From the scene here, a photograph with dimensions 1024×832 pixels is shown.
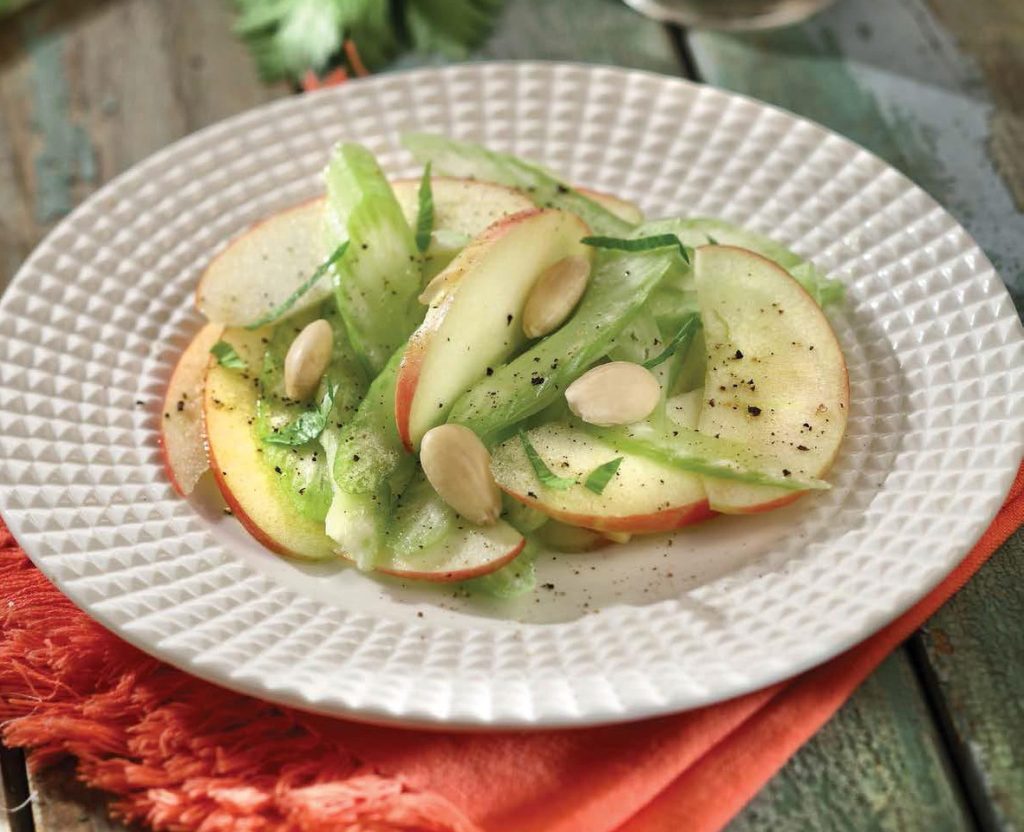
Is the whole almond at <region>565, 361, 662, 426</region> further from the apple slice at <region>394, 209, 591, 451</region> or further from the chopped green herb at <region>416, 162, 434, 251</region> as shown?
the chopped green herb at <region>416, 162, 434, 251</region>

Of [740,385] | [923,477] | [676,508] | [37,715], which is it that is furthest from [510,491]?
[37,715]

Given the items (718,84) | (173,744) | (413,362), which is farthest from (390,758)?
(718,84)

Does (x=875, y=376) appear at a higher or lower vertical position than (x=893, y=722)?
higher

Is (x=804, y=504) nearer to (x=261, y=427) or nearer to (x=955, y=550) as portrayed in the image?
(x=955, y=550)

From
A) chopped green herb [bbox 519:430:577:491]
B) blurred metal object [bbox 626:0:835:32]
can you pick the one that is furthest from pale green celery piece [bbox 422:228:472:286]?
blurred metal object [bbox 626:0:835:32]

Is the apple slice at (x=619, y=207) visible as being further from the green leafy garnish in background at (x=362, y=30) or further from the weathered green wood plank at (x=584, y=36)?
the green leafy garnish in background at (x=362, y=30)
